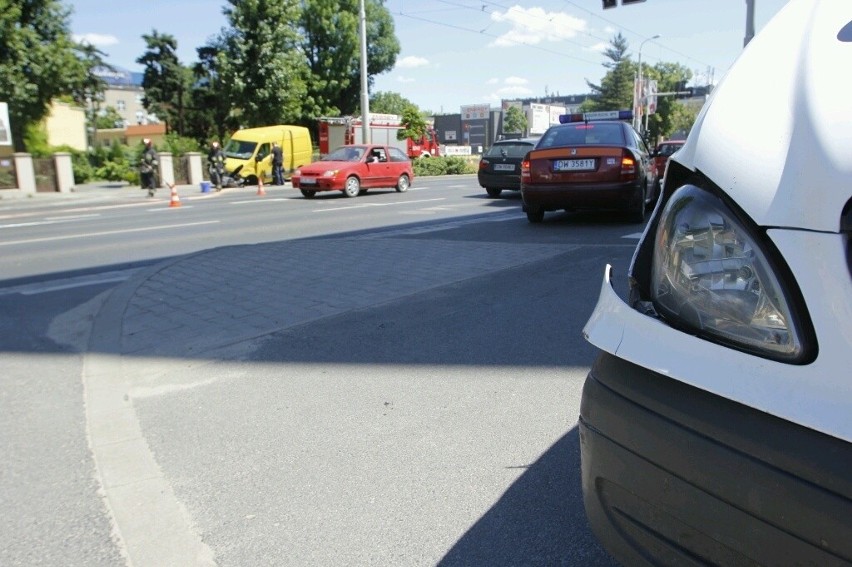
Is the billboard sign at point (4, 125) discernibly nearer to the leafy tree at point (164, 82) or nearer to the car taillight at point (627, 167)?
the car taillight at point (627, 167)

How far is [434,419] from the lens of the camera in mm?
3459

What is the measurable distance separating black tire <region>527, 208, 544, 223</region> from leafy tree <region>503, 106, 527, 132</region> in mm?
71986

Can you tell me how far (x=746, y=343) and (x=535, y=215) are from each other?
9.89 m

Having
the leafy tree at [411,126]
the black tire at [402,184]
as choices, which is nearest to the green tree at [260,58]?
the leafy tree at [411,126]

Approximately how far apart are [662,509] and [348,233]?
33.0 ft

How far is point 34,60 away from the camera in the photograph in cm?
2842

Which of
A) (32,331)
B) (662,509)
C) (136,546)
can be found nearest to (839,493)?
(662,509)

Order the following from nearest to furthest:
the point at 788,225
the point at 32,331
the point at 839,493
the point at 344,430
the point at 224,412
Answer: the point at 839,493 → the point at 788,225 → the point at 344,430 → the point at 224,412 → the point at 32,331

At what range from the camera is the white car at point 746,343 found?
119 cm

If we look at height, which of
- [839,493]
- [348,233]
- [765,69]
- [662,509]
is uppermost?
[765,69]

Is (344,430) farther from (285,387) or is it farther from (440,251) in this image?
(440,251)

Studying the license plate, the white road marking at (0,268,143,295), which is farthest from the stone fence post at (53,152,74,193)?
the license plate

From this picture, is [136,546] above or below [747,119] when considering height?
below

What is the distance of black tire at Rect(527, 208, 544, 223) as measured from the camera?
10.9 metres
